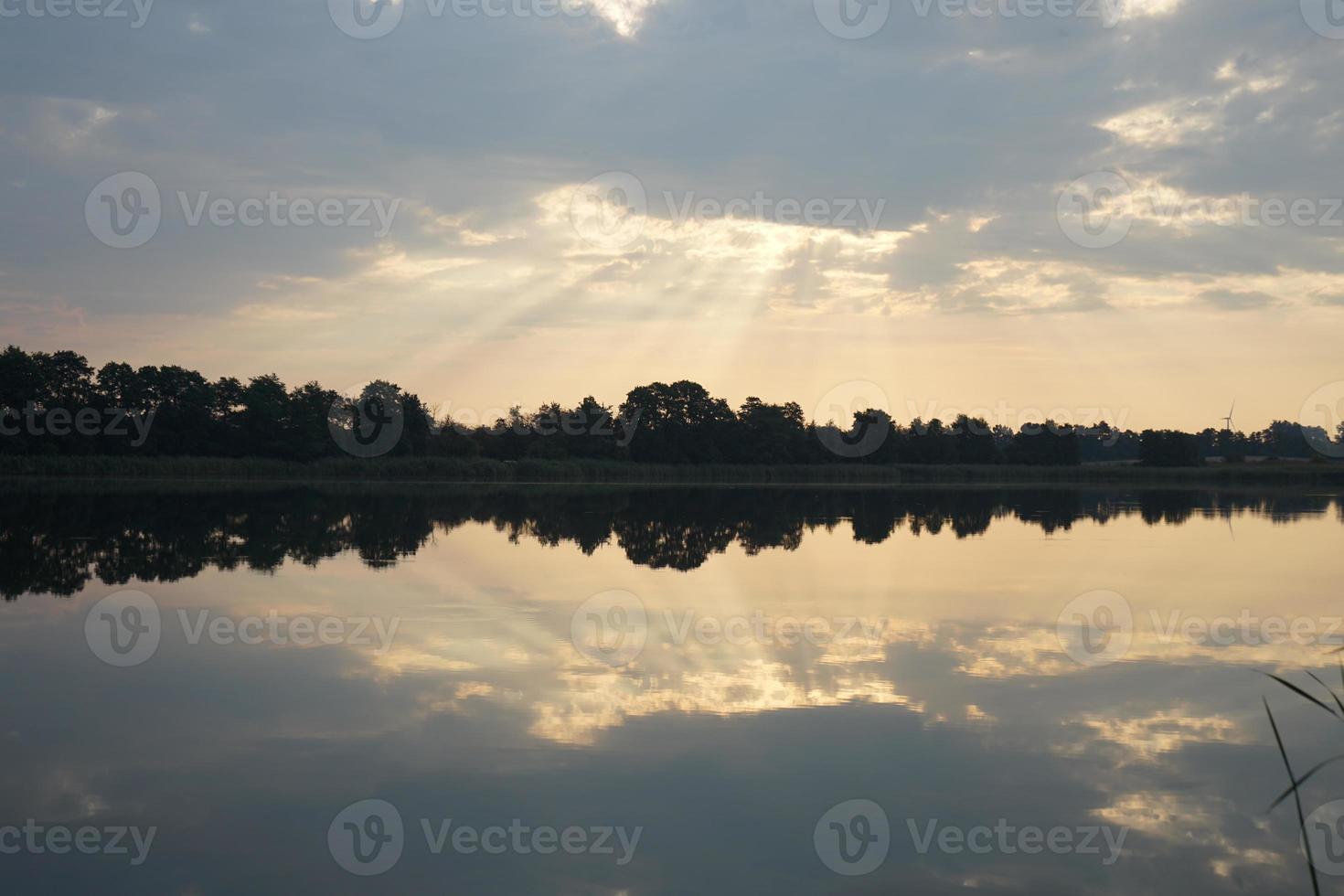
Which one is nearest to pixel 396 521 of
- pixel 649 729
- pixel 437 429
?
pixel 649 729

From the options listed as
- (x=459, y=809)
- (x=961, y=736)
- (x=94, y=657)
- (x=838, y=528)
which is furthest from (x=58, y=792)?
(x=838, y=528)

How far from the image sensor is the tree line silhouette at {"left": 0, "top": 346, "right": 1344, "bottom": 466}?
66688 mm

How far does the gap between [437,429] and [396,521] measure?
6256 centimetres

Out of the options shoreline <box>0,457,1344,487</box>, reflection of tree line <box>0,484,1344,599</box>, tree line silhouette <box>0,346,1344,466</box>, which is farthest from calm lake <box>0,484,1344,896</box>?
tree line silhouette <box>0,346,1344,466</box>

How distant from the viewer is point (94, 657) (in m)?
8.91

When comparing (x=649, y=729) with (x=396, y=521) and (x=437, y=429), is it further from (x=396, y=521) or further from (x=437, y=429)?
(x=437, y=429)

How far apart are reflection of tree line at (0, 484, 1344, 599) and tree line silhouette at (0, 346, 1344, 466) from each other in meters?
29.7

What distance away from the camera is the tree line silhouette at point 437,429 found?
219 feet

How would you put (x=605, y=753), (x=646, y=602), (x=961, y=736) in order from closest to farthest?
(x=605, y=753)
(x=961, y=736)
(x=646, y=602)

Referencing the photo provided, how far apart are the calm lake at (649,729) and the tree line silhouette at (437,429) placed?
57.9 m

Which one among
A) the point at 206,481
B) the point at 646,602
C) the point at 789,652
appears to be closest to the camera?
the point at 789,652

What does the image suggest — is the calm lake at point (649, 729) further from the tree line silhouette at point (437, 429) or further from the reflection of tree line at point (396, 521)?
the tree line silhouette at point (437, 429)

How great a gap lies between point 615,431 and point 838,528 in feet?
224

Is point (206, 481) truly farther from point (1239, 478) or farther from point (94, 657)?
point (1239, 478)
